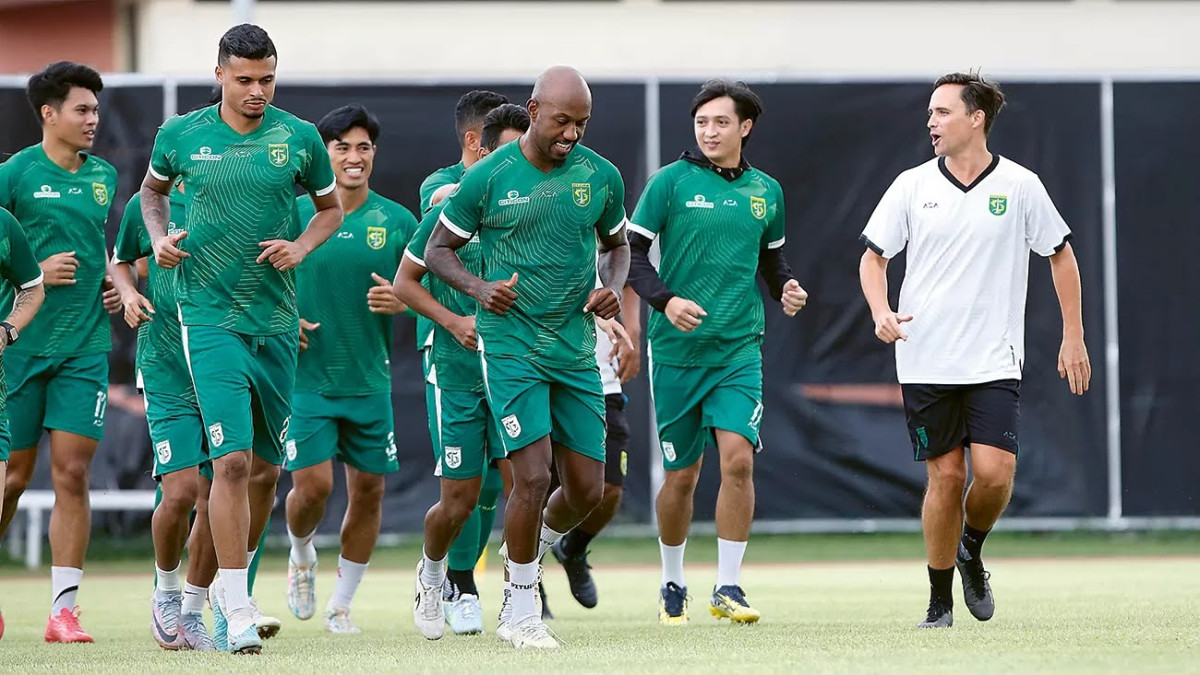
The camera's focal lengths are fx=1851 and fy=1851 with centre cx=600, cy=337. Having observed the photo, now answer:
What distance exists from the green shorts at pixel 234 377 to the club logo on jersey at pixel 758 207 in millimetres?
2512

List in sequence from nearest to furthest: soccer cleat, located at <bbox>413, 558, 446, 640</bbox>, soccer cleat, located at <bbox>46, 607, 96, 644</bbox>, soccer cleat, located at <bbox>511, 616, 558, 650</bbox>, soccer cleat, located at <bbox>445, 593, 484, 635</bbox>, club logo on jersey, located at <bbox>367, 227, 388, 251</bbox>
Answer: soccer cleat, located at <bbox>511, 616, 558, 650</bbox>, soccer cleat, located at <bbox>413, 558, 446, 640</bbox>, soccer cleat, located at <bbox>46, 607, 96, 644</bbox>, soccer cleat, located at <bbox>445, 593, 484, 635</bbox>, club logo on jersey, located at <bbox>367, 227, 388, 251</bbox>

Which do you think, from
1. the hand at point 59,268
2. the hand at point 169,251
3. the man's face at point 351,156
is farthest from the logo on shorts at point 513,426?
the hand at point 59,268

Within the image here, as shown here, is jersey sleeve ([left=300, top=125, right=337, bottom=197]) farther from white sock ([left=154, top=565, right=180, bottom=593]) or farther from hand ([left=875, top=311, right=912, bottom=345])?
hand ([left=875, top=311, right=912, bottom=345])

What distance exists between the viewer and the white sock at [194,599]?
8.04 metres

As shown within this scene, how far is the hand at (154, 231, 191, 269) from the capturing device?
7.47 metres

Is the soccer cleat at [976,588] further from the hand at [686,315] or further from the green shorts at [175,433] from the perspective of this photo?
the green shorts at [175,433]

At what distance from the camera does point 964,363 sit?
805 centimetres

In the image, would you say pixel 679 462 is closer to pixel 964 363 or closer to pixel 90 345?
pixel 964 363

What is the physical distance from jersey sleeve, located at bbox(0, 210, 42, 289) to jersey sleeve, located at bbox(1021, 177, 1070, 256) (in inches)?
168

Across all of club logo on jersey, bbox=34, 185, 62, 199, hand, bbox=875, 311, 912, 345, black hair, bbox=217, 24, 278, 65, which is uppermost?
black hair, bbox=217, 24, 278, 65

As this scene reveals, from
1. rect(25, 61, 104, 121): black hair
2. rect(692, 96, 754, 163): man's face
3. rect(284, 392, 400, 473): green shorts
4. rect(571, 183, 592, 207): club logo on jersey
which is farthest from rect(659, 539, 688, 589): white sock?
rect(25, 61, 104, 121): black hair

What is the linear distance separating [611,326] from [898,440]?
6588mm

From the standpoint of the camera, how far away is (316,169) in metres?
7.94

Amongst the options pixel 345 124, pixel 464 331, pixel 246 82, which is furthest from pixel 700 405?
pixel 246 82
